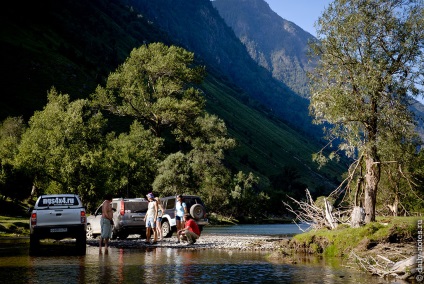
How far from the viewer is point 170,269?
1636 cm

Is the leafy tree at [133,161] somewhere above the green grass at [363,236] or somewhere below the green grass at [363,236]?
above

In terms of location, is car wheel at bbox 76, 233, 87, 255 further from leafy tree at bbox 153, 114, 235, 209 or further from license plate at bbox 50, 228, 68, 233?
leafy tree at bbox 153, 114, 235, 209

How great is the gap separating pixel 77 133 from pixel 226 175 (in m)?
37.7

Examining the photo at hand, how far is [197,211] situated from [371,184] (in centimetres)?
1210

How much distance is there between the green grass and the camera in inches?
799

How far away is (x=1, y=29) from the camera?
164 meters

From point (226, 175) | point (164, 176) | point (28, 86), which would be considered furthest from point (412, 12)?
point (28, 86)

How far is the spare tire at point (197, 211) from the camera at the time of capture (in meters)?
33.5

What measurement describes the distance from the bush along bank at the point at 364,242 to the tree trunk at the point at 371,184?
102 inches

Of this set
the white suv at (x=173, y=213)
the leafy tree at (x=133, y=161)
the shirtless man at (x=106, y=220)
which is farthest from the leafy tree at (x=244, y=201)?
the shirtless man at (x=106, y=220)

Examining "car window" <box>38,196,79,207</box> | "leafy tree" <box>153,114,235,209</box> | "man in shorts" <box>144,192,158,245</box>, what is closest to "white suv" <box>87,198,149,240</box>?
"man in shorts" <box>144,192,158,245</box>

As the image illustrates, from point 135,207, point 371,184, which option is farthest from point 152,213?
point 371,184

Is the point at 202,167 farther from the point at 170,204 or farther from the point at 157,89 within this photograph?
the point at 170,204

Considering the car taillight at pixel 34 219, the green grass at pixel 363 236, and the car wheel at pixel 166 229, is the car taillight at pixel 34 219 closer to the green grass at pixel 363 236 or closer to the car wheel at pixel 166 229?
the car wheel at pixel 166 229
